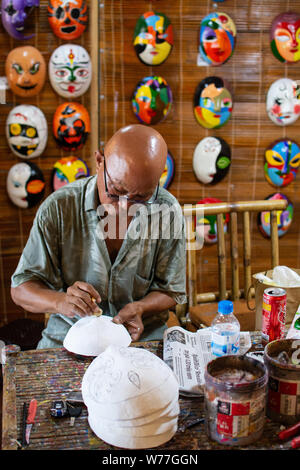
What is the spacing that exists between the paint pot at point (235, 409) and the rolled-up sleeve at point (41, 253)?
2.84 ft

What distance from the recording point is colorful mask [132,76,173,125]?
3.29m

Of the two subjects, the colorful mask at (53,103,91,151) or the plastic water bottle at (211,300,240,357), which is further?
the colorful mask at (53,103,91,151)

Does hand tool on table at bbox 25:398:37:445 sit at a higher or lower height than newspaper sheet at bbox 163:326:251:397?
lower

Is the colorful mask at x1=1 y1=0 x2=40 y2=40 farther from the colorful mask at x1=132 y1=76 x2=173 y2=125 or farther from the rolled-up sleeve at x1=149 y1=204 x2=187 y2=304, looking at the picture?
the rolled-up sleeve at x1=149 y1=204 x2=187 y2=304

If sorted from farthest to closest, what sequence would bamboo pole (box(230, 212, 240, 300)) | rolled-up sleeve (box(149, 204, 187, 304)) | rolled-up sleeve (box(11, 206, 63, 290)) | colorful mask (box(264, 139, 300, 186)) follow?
colorful mask (box(264, 139, 300, 186)) → bamboo pole (box(230, 212, 240, 300)) → rolled-up sleeve (box(149, 204, 187, 304)) → rolled-up sleeve (box(11, 206, 63, 290))

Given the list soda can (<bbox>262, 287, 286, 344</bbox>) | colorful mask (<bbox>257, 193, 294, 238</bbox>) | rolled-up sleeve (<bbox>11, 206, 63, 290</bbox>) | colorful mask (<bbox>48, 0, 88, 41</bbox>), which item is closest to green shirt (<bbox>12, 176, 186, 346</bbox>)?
rolled-up sleeve (<bbox>11, 206, 63, 290</bbox>)

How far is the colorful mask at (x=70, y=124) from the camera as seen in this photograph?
3.28 m

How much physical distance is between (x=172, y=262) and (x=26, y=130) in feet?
5.54

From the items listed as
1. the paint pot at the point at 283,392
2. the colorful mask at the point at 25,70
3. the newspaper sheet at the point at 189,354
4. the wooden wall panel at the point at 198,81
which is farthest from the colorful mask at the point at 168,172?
the paint pot at the point at 283,392

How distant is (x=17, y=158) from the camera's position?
337 centimetres

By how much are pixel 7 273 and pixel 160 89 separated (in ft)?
5.28

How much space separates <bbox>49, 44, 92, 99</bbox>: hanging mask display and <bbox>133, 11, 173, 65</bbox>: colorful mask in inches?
13.5

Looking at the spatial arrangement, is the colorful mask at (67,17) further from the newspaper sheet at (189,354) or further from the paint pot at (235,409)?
the paint pot at (235,409)
